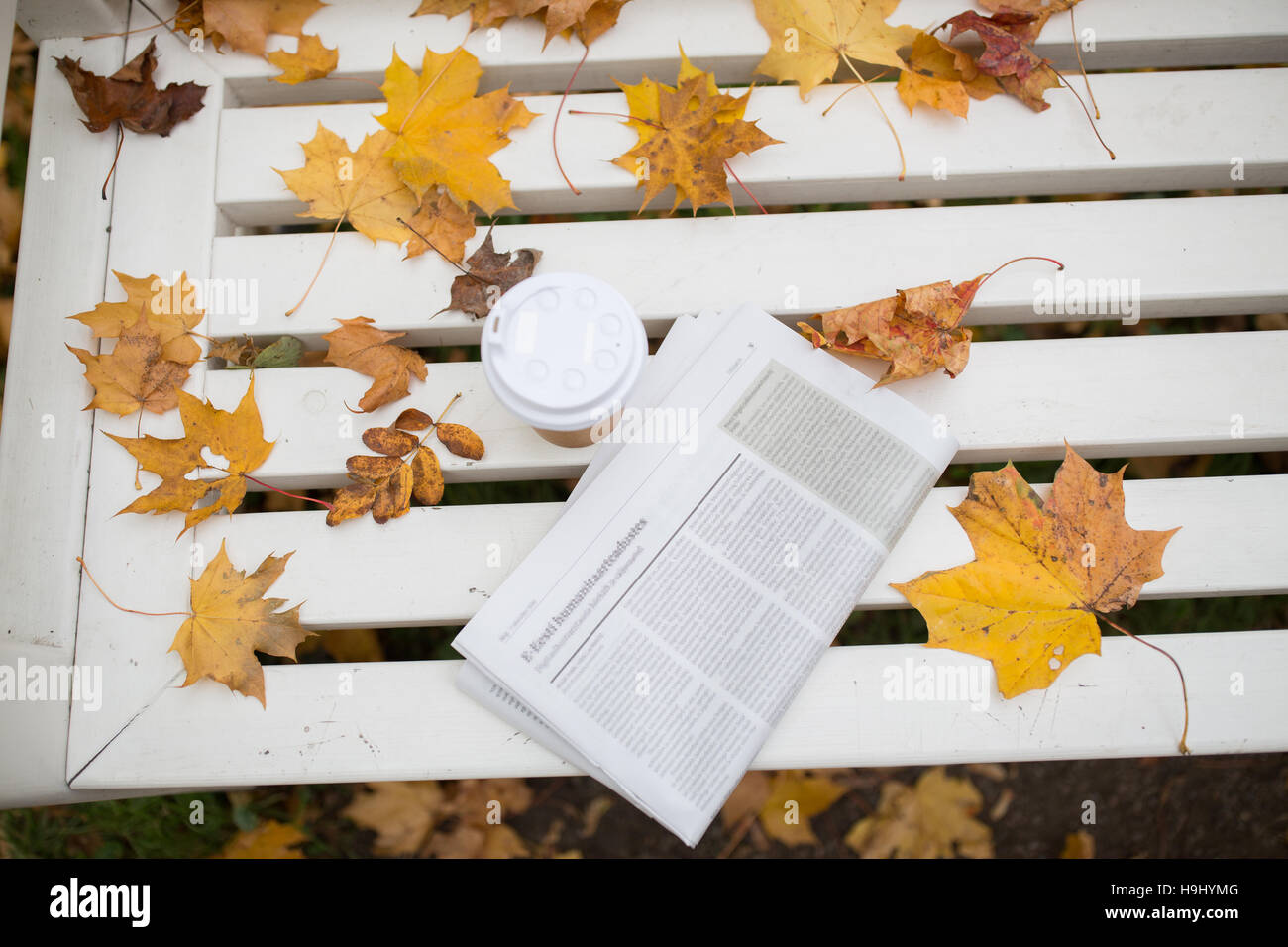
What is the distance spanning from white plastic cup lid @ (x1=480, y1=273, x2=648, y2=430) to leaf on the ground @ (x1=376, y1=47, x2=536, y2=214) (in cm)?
22

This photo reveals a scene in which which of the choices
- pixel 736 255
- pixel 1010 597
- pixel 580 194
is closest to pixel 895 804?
pixel 1010 597

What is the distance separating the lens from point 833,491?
2.60 ft

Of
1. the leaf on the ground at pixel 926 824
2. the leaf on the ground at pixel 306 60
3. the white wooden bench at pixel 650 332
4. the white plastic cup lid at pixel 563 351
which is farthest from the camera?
the leaf on the ground at pixel 926 824

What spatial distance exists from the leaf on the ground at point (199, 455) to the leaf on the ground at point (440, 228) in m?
0.23

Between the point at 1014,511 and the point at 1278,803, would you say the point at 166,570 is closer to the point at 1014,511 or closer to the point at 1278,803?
the point at 1014,511

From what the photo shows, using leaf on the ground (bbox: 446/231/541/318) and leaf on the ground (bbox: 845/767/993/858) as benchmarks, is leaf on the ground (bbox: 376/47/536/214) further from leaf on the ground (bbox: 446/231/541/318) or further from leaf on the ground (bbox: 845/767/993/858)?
leaf on the ground (bbox: 845/767/993/858)

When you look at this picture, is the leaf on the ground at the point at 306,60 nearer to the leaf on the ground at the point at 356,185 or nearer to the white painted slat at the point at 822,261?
the leaf on the ground at the point at 356,185

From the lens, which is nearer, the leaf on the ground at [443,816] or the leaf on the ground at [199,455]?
the leaf on the ground at [199,455]

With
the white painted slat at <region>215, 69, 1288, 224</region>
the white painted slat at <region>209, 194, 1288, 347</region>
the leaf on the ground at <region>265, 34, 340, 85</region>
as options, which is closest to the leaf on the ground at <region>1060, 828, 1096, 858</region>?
the white painted slat at <region>209, 194, 1288, 347</region>

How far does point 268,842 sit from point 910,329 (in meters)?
1.13

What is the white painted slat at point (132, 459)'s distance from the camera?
77 cm

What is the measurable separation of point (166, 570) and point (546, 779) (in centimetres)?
61

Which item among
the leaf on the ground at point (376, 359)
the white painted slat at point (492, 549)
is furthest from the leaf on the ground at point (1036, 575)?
the leaf on the ground at point (376, 359)

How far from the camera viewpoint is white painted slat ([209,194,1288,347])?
83 cm
